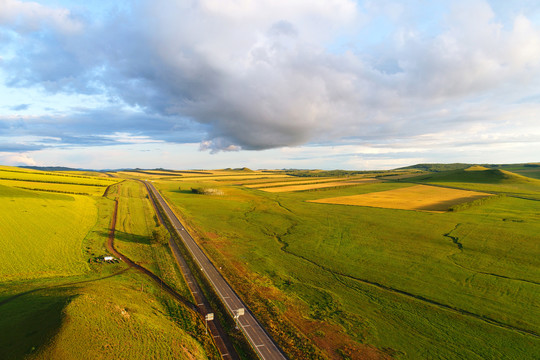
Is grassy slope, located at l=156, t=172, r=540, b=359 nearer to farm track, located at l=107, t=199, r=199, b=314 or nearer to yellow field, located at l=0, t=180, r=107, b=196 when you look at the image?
farm track, located at l=107, t=199, r=199, b=314

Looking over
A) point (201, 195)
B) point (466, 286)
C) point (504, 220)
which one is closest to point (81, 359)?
point (466, 286)

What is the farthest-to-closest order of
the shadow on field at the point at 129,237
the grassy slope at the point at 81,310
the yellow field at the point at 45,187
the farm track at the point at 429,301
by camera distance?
the yellow field at the point at 45,187
the shadow on field at the point at 129,237
the farm track at the point at 429,301
the grassy slope at the point at 81,310

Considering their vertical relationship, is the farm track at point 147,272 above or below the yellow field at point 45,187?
below

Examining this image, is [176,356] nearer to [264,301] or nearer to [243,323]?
[243,323]

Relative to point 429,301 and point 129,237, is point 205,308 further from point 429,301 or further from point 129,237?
point 129,237

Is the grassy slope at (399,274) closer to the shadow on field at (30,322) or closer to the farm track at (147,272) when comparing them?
the farm track at (147,272)

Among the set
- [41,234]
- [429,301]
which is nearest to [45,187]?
[41,234]

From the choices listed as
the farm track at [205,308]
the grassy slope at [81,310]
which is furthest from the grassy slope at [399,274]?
the grassy slope at [81,310]
